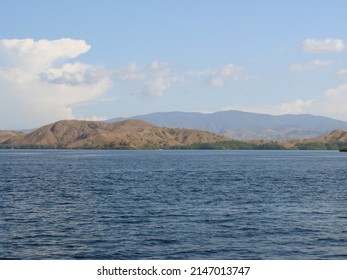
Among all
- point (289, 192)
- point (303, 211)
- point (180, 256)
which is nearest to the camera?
point (180, 256)

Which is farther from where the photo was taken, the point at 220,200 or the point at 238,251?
the point at 220,200

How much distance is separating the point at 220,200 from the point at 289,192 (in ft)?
60.0

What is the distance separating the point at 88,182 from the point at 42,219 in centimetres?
5788

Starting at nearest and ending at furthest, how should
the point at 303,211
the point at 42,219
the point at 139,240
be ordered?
1. the point at 139,240
2. the point at 42,219
3. the point at 303,211

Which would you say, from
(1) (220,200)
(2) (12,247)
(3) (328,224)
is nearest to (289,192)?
(1) (220,200)

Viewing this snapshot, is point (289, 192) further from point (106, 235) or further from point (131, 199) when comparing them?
point (106, 235)

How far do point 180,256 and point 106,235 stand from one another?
37.5ft

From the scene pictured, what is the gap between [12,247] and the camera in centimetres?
4650

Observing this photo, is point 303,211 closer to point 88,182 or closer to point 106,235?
point 106,235

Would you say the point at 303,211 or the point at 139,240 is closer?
the point at 139,240

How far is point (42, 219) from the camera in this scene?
62.6 metres
